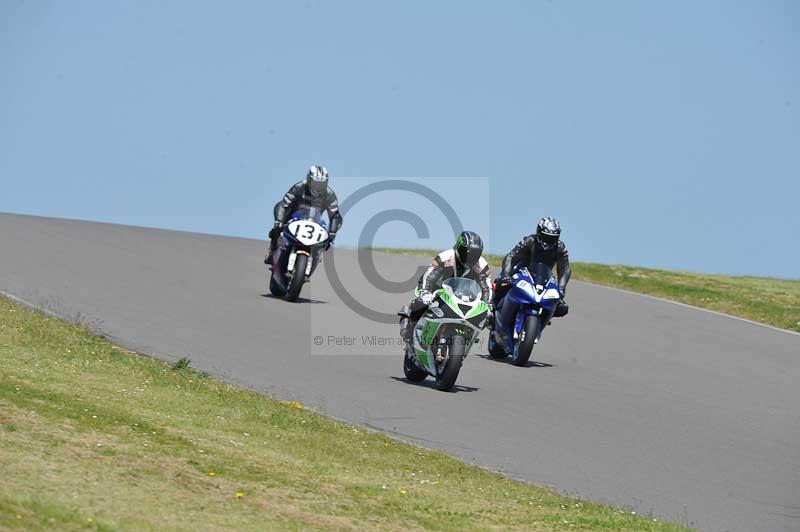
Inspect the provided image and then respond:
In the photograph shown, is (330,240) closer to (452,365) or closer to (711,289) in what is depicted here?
(452,365)

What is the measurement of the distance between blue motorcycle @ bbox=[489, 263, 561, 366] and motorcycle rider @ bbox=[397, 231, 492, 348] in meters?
2.72

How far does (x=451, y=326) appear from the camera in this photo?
1472cm

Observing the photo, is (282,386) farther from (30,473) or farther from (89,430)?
(30,473)

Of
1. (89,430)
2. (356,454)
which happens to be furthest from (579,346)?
(89,430)

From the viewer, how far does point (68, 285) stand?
20812 mm

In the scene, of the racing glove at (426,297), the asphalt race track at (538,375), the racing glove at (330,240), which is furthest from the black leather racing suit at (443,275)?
the racing glove at (330,240)

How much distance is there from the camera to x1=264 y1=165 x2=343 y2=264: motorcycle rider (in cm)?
2222

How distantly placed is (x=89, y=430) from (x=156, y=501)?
6.09 feet

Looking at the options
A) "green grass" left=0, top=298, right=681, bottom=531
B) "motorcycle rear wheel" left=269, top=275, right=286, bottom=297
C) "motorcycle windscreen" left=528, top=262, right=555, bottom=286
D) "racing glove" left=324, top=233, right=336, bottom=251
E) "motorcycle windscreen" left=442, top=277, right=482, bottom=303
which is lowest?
"green grass" left=0, top=298, right=681, bottom=531

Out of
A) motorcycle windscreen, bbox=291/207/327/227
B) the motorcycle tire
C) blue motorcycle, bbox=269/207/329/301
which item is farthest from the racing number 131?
the motorcycle tire

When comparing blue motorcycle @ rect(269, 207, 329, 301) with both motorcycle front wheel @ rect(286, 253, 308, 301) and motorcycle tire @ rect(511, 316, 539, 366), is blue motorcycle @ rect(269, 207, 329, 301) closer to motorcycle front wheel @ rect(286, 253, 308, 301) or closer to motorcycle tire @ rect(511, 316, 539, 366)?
motorcycle front wheel @ rect(286, 253, 308, 301)

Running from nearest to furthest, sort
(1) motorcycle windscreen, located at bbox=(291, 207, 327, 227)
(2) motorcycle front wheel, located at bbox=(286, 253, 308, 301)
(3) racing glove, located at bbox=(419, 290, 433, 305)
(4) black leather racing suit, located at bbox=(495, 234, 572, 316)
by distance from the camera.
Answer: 1. (3) racing glove, located at bbox=(419, 290, 433, 305)
2. (4) black leather racing suit, located at bbox=(495, 234, 572, 316)
3. (2) motorcycle front wheel, located at bbox=(286, 253, 308, 301)
4. (1) motorcycle windscreen, located at bbox=(291, 207, 327, 227)

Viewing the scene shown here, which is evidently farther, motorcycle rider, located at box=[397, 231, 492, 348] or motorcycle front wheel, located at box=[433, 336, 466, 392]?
motorcycle rider, located at box=[397, 231, 492, 348]

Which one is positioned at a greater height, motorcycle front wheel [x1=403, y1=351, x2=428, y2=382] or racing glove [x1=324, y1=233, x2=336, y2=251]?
racing glove [x1=324, y1=233, x2=336, y2=251]
